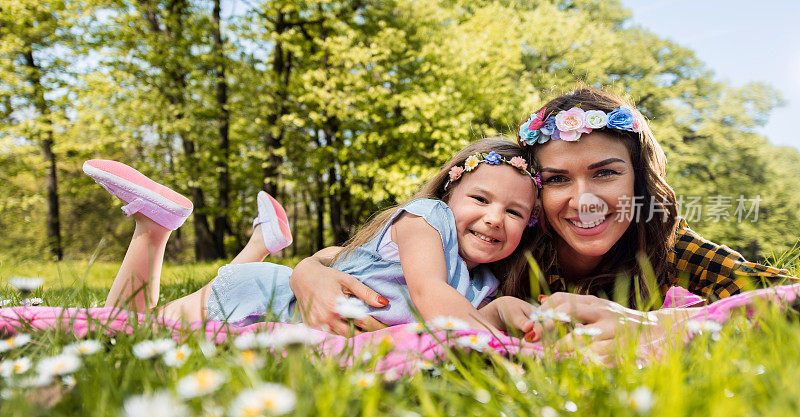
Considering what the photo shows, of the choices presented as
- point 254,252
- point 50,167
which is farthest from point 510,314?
point 50,167

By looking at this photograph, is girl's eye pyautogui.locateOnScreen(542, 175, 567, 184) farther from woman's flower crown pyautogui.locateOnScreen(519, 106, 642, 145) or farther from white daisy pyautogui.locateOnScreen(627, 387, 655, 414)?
white daisy pyautogui.locateOnScreen(627, 387, 655, 414)

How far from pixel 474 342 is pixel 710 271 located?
209 centimetres

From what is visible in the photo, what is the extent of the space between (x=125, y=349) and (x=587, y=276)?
2.40m

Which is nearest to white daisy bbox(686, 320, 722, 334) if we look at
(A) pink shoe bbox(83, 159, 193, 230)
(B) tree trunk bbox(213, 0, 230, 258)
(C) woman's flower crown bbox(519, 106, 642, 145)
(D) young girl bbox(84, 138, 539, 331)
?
(D) young girl bbox(84, 138, 539, 331)

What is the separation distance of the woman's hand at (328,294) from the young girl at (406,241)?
0.30ft

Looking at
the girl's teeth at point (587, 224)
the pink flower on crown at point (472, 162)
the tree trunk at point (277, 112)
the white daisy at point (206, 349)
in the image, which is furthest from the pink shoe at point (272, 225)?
the tree trunk at point (277, 112)

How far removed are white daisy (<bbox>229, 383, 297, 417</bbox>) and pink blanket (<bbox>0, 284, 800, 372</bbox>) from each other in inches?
17.5

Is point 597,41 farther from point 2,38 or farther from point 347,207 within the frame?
point 2,38

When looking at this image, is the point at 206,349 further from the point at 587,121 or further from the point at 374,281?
the point at 587,121

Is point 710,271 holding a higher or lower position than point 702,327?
lower

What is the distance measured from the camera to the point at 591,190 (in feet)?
7.70

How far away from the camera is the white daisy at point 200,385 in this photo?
813 mm

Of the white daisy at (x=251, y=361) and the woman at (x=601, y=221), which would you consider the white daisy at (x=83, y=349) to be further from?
the woman at (x=601, y=221)

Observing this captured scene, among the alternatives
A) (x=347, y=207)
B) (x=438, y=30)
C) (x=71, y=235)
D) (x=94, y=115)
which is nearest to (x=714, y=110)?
(x=438, y=30)
